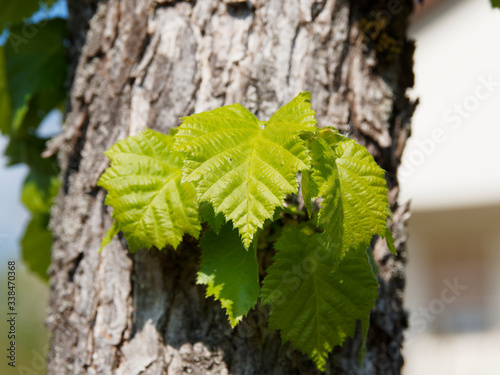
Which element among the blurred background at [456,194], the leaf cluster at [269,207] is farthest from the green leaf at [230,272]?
the blurred background at [456,194]

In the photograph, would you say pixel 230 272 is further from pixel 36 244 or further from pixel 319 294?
pixel 36 244

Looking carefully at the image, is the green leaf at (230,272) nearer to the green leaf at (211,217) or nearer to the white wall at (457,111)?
the green leaf at (211,217)

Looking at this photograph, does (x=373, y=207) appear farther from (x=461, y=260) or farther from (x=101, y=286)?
(x=461, y=260)

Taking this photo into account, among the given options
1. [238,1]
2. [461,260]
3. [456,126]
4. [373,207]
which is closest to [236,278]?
[373,207]

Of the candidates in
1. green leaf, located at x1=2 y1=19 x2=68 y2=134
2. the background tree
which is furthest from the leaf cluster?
green leaf, located at x1=2 y1=19 x2=68 y2=134

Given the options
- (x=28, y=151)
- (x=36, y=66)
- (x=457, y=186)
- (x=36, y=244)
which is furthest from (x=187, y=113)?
(x=457, y=186)

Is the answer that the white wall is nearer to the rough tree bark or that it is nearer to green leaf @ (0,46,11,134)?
the rough tree bark
